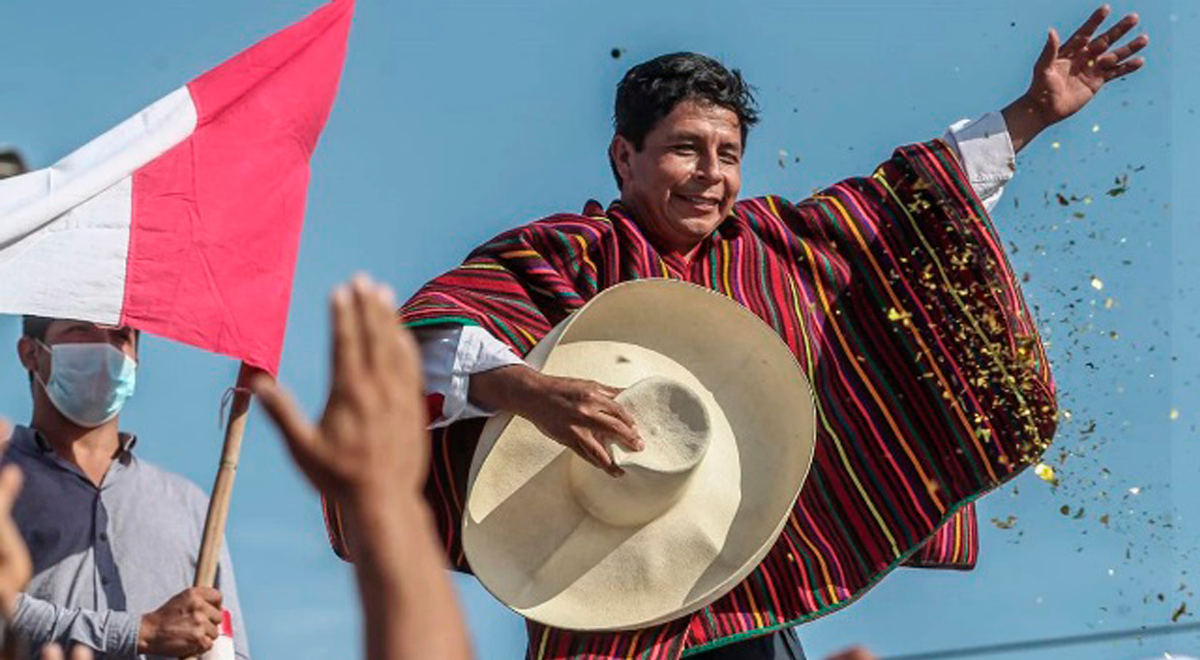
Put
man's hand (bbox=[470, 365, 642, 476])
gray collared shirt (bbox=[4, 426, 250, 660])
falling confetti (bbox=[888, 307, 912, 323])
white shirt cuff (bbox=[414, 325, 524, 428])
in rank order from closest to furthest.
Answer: man's hand (bbox=[470, 365, 642, 476])
white shirt cuff (bbox=[414, 325, 524, 428])
gray collared shirt (bbox=[4, 426, 250, 660])
falling confetti (bbox=[888, 307, 912, 323])

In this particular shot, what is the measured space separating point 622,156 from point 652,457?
0.90 m

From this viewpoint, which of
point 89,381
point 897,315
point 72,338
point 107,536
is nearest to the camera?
point 107,536

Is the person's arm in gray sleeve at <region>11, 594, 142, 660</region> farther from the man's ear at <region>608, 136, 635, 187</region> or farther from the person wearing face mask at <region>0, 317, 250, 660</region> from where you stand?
the man's ear at <region>608, 136, 635, 187</region>

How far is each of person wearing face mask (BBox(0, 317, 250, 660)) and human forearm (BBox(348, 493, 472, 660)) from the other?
2.77 meters

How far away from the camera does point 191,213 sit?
5238mm

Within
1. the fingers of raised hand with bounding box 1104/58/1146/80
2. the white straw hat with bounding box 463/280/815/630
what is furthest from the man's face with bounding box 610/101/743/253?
the fingers of raised hand with bounding box 1104/58/1146/80

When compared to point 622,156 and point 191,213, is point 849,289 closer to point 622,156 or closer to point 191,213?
point 622,156

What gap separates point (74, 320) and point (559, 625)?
1352mm

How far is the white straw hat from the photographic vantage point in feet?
14.9

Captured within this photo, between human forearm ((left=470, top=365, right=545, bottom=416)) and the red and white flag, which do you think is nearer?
human forearm ((left=470, top=365, right=545, bottom=416))

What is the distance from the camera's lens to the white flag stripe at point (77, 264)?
191 inches

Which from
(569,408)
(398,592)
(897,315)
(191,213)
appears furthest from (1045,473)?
(398,592)

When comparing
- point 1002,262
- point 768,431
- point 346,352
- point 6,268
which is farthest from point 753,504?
point 346,352

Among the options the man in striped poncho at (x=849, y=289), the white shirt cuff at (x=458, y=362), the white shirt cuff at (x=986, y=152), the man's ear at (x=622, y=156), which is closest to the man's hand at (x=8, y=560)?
the white shirt cuff at (x=458, y=362)
